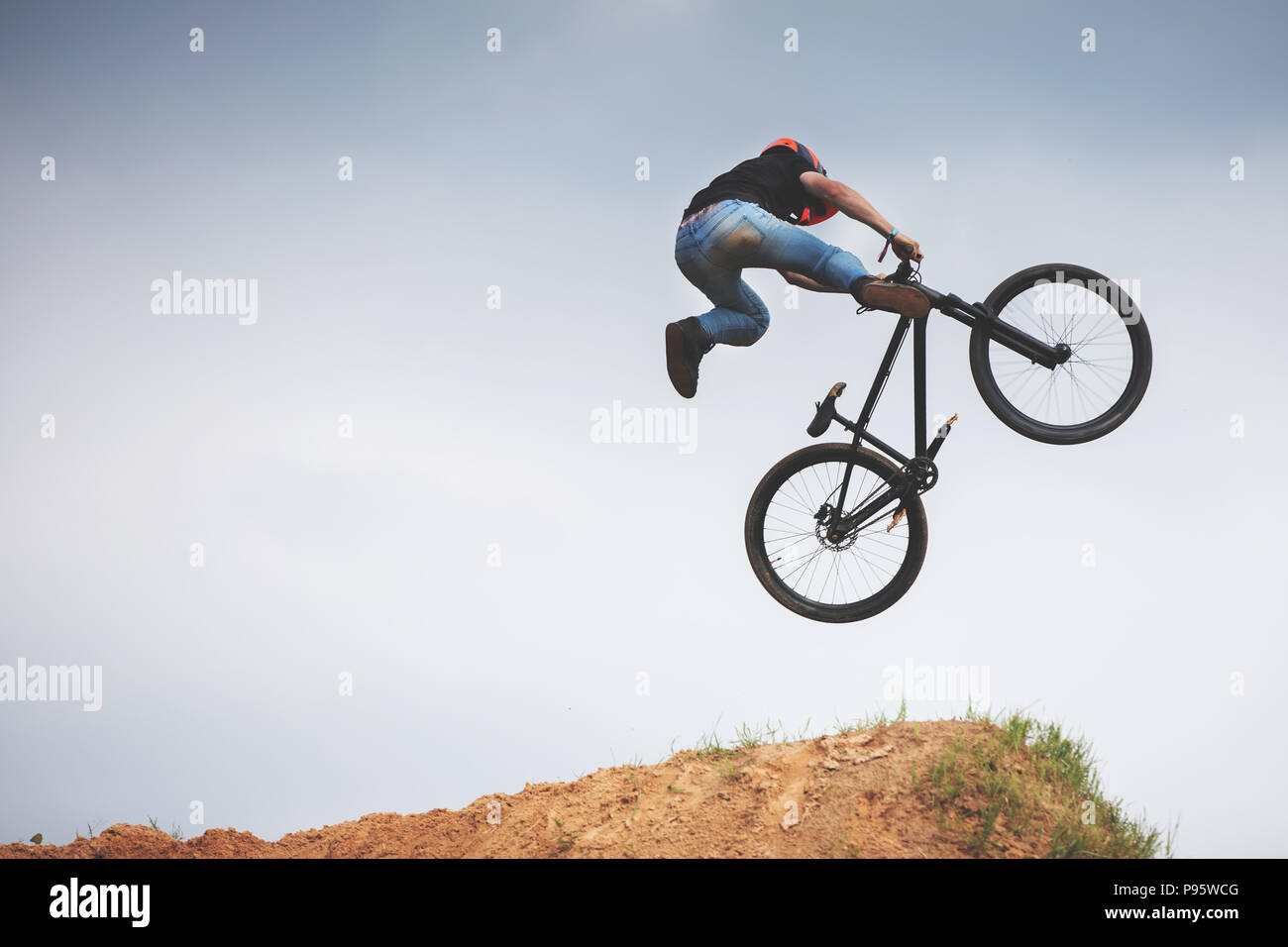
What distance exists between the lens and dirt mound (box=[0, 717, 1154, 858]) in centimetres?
793

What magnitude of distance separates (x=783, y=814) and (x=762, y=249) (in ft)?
15.7

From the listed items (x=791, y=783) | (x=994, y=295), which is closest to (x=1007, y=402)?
(x=994, y=295)

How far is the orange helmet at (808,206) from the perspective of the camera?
7.66 metres

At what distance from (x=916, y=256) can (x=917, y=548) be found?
7.38 ft

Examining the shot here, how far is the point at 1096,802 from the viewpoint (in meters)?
8.38

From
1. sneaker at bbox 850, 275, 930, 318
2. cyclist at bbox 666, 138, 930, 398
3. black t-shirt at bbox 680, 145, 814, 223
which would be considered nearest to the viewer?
sneaker at bbox 850, 275, 930, 318

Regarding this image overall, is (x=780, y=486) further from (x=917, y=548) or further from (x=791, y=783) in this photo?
(x=791, y=783)

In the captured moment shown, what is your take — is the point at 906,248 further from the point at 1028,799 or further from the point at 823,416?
the point at 1028,799

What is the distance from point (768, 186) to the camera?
7582 mm

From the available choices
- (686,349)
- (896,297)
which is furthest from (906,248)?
(686,349)

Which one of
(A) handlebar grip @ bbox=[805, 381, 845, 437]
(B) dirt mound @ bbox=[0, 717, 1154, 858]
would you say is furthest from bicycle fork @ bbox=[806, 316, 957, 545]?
(B) dirt mound @ bbox=[0, 717, 1154, 858]

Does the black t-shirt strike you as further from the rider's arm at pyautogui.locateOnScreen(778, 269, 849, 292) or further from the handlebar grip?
the handlebar grip

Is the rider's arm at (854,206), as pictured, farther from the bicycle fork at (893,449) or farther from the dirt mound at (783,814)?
the dirt mound at (783,814)

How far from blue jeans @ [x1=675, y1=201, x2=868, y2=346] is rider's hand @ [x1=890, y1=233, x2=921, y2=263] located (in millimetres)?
283
